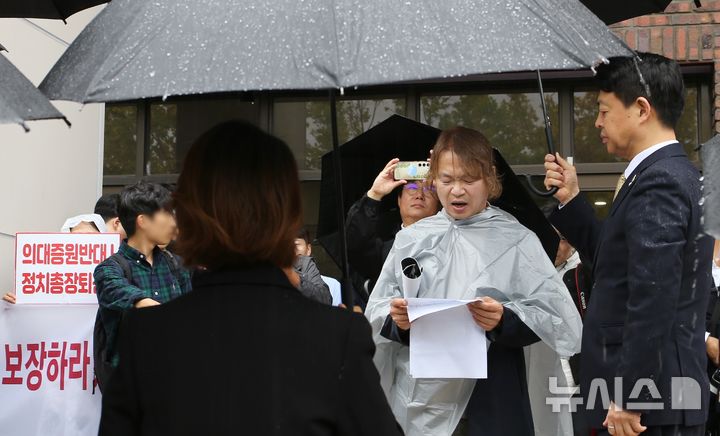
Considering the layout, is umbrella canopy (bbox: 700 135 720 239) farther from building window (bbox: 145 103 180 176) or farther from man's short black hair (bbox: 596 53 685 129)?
building window (bbox: 145 103 180 176)

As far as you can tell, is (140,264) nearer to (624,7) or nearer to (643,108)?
(624,7)

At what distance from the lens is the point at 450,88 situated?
859cm

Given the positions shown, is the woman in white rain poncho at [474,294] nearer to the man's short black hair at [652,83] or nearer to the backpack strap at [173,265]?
the man's short black hair at [652,83]

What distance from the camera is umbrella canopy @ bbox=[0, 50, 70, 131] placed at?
274 centimetres

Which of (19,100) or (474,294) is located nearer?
(19,100)

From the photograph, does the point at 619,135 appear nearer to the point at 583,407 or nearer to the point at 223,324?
the point at 583,407

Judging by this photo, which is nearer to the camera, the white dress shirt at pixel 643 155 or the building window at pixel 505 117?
the white dress shirt at pixel 643 155

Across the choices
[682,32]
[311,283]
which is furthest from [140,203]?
[682,32]

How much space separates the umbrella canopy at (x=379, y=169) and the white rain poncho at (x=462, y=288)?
288 mm

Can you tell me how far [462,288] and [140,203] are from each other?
84.3 inches

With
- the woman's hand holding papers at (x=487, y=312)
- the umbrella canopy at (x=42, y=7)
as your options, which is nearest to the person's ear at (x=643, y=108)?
the woman's hand holding papers at (x=487, y=312)

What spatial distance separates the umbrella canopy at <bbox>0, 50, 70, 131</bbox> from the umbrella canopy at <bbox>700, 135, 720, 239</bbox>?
166cm

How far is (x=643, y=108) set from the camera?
3.85 meters

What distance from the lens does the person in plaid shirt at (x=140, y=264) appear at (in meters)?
5.52
